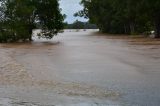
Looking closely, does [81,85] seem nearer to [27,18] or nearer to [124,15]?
[27,18]

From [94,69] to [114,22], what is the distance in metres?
62.9

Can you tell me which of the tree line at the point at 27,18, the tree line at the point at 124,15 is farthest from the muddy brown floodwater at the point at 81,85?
the tree line at the point at 124,15

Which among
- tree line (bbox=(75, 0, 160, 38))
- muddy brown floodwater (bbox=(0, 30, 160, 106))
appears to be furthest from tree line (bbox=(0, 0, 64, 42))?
muddy brown floodwater (bbox=(0, 30, 160, 106))

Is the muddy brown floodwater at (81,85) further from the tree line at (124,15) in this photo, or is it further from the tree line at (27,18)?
the tree line at (124,15)

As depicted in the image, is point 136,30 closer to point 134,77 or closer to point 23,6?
point 23,6

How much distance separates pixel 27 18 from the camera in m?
52.6

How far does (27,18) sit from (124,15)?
17.2 meters

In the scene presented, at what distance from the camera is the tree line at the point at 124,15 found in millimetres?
51594

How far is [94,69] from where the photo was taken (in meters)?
19.1

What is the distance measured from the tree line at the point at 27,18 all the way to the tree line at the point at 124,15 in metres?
8.71

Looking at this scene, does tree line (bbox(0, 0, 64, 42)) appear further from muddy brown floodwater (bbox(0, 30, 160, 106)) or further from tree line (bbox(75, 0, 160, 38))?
muddy brown floodwater (bbox(0, 30, 160, 106))

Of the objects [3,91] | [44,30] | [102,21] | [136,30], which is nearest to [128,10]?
[44,30]

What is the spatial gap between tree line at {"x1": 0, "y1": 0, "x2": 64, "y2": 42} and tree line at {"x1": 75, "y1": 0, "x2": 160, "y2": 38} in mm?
8706

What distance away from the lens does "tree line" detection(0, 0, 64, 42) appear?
161 feet
